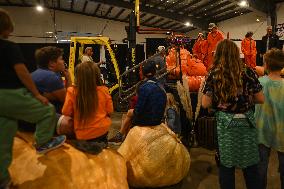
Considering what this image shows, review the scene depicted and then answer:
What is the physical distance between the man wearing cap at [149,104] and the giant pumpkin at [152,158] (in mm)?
99

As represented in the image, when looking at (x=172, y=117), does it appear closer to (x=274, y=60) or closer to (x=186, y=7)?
(x=274, y=60)

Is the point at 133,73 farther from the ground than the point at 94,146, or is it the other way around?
the point at 133,73

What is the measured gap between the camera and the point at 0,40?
2.60m

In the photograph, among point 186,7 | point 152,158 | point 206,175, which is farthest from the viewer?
point 186,7

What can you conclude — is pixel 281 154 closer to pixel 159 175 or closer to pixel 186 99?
pixel 159 175

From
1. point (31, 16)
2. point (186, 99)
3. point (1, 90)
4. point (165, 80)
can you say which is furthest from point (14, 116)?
point (31, 16)

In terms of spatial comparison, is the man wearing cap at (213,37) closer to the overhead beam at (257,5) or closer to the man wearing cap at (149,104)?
the man wearing cap at (149,104)

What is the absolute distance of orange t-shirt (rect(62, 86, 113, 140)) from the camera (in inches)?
137

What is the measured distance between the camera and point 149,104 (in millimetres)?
4164

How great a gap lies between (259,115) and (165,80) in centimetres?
389

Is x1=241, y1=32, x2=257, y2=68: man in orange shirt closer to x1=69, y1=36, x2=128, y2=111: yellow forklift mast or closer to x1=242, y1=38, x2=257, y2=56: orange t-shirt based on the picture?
x1=242, y1=38, x2=257, y2=56: orange t-shirt

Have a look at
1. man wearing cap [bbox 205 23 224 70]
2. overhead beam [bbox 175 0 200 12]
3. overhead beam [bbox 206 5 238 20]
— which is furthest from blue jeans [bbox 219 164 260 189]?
overhead beam [bbox 206 5 238 20]

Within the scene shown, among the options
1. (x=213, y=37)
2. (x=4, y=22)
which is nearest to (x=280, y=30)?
(x=213, y=37)

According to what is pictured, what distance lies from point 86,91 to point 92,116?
11.1 inches
